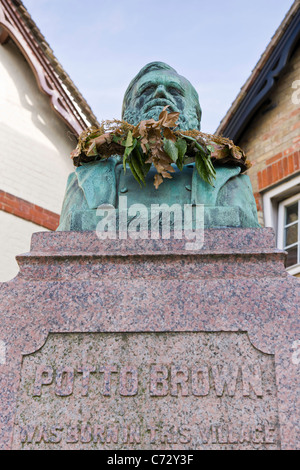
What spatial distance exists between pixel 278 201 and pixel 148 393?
7390 mm

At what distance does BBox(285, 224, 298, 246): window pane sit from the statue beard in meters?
5.19

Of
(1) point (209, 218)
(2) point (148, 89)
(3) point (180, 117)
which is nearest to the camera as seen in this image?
(1) point (209, 218)

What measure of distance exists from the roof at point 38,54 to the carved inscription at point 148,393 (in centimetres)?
777

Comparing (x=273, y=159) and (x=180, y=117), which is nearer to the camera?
(x=180, y=117)

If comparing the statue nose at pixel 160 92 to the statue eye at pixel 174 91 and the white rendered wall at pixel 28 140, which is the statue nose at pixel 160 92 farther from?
the white rendered wall at pixel 28 140

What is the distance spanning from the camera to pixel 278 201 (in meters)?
9.95

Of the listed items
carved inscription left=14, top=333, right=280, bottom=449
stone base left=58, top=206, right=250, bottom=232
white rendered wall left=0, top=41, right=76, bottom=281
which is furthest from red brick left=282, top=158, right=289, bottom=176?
carved inscription left=14, top=333, right=280, bottom=449

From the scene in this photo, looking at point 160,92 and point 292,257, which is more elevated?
point 292,257

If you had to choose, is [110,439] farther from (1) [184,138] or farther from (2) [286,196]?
(2) [286,196]

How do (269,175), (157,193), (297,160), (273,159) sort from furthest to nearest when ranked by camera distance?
(273,159), (269,175), (297,160), (157,193)

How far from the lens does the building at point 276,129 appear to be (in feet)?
31.6

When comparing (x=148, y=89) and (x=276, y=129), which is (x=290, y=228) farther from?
(x=148, y=89)

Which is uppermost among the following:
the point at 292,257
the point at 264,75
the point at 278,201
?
the point at 264,75

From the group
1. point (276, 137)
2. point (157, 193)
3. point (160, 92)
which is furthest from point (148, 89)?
point (276, 137)
